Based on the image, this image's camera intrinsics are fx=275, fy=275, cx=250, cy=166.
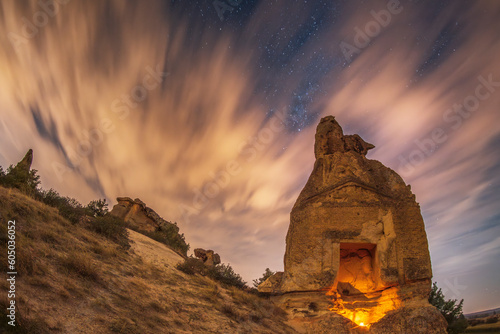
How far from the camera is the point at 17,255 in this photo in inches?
201

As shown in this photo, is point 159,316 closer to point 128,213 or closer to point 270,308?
point 270,308

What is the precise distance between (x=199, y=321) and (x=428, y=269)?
9542 mm

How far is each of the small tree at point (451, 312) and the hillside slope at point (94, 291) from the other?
10233 millimetres

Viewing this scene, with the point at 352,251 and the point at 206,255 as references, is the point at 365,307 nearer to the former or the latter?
the point at 352,251

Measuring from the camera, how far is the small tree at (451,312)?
47.2 ft

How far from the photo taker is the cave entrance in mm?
12859

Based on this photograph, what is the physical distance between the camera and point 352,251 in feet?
44.7

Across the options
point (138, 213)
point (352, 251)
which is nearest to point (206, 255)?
point (138, 213)

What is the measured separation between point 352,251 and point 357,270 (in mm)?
895

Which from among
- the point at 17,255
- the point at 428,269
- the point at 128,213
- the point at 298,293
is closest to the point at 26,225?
the point at 17,255

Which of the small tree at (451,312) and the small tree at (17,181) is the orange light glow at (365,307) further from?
the small tree at (17,181)

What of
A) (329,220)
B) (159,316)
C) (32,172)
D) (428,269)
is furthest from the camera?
(32,172)

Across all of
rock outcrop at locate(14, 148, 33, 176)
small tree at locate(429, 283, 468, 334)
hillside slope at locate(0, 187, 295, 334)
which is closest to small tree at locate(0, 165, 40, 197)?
rock outcrop at locate(14, 148, 33, 176)

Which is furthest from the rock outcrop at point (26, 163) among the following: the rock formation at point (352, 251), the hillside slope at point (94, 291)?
the rock formation at point (352, 251)
